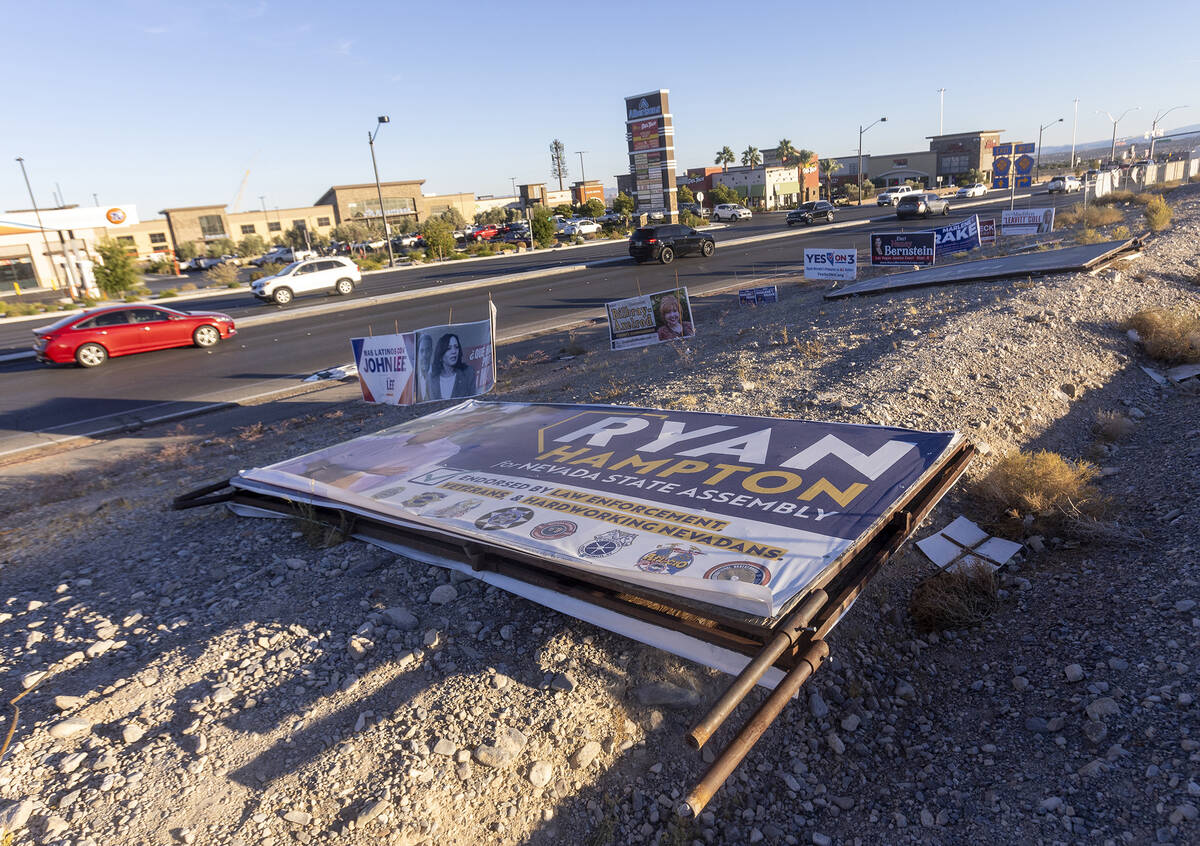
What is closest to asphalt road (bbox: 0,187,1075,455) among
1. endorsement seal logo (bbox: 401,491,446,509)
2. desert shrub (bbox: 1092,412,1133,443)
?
endorsement seal logo (bbox: 401,491,446,509)

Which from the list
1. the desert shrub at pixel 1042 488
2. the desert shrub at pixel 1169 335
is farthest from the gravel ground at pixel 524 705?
the desert shrub at pixel 1169 335

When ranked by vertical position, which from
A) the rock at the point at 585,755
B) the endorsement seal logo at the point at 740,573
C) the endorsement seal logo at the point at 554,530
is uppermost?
the endorsement seal logo at the point at 740,573

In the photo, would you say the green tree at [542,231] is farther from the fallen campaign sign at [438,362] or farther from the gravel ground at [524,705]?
the gravel ground at [524,705]

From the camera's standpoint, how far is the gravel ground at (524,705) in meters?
3.45

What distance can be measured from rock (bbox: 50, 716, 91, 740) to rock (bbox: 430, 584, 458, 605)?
80.5 inches

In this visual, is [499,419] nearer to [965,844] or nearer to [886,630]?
[886,630]

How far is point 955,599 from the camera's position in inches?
205

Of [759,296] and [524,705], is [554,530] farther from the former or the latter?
[759,296]

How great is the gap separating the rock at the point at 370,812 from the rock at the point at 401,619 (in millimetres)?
1346

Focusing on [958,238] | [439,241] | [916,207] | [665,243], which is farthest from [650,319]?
[439,241]

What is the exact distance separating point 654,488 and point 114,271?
4399cm

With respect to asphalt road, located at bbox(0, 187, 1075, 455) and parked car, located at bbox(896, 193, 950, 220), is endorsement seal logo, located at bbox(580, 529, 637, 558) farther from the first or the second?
parked car, located at bbox(896, 193, 950, 220)

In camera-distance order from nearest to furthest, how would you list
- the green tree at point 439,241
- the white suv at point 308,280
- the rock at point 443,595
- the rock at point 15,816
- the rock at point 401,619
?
the rock at point 15,816
the rock at point 401,619
the rock at point 443,595
the white suv at point 308,280
the green tree at point 439,241

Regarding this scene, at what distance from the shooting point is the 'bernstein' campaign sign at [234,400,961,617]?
13.6 ft
